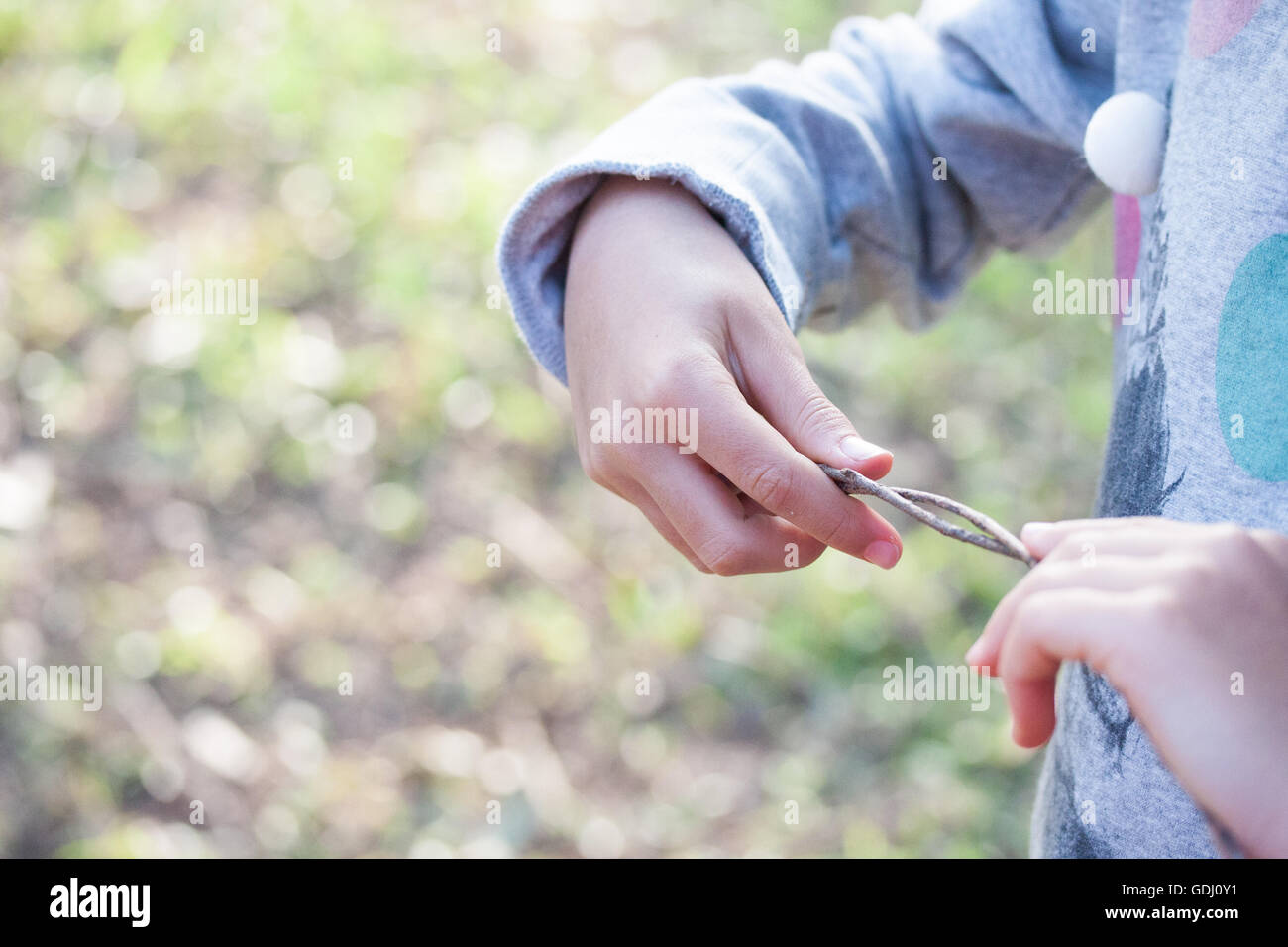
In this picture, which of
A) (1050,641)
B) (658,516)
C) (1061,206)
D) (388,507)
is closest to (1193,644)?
(1050,641)

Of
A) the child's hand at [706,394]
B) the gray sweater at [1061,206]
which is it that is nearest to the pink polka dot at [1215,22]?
the gray sweater at [1061,206]

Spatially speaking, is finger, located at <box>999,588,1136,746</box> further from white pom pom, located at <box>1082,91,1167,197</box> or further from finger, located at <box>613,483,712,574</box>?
white pom pom, located at <box>1082,91,1167,197</box>

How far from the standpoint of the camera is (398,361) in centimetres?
168

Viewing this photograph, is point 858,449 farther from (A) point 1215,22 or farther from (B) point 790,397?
(A) point 1215,22

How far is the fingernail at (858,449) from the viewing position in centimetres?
53

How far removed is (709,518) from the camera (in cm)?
56

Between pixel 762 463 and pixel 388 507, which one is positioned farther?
pixel 388 507

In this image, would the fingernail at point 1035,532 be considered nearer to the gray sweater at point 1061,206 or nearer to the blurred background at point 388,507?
the gray sweater at point 1061,206

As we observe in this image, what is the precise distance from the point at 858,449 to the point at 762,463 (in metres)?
0.05

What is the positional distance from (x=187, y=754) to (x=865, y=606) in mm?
873

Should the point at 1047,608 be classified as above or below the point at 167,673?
above

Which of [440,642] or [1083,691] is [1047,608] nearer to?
[1083,691]

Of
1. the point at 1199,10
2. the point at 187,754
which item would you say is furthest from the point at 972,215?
the point at 187,754

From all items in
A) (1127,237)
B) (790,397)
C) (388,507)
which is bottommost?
(388,507)
